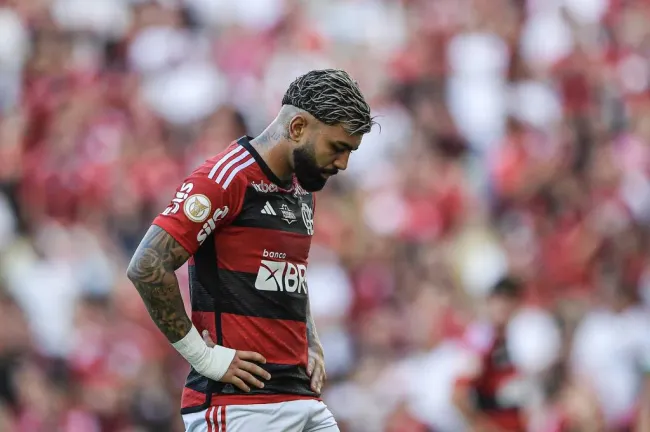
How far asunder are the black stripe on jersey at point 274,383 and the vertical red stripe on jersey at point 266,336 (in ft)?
0.09

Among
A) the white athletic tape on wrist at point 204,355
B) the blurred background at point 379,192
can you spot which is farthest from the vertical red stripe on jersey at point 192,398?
the blurred background at point 379,192

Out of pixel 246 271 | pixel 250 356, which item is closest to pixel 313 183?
pixel 246 271

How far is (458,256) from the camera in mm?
11812

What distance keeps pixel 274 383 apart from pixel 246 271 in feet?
1.50

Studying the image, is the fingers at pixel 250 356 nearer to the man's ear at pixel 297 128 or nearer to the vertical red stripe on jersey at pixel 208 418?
the vertical red stripe on jersey at pixel 208 418

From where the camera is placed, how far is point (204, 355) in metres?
4.89

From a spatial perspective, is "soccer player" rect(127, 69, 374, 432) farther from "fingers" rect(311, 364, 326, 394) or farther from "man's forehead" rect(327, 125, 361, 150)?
"fingers" rect(311, 364, 326, 394)

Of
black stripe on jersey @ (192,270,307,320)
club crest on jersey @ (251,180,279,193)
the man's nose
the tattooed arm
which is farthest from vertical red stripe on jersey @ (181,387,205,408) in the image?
the man's nose

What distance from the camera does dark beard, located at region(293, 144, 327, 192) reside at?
5016 mm

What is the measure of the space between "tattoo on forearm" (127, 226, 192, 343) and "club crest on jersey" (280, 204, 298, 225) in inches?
17.3

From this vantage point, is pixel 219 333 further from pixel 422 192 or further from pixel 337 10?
pixel 337 10

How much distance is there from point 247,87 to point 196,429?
9.18 metres

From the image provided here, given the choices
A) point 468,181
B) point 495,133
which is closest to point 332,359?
point 468,181

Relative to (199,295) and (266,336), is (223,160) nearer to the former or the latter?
(199,295)
